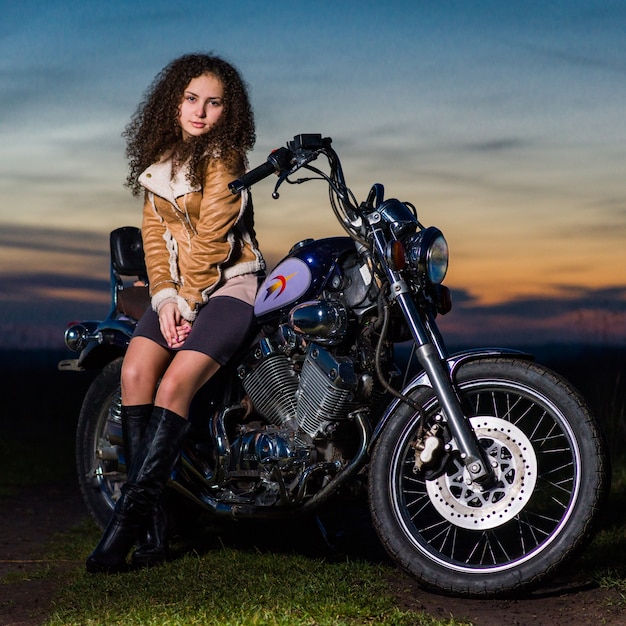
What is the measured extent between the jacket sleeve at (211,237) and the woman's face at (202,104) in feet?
0.88

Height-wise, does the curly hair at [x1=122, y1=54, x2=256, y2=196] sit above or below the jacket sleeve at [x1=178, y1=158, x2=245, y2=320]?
above

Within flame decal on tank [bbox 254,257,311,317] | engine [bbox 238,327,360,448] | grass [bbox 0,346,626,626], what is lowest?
grass [bbox 0,346,626,626]

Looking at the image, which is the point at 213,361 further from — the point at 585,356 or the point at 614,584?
Answer: the point at 585,356

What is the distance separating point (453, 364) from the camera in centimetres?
394

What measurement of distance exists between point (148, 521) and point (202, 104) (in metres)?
1.90

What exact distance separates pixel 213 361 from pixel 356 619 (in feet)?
4.26

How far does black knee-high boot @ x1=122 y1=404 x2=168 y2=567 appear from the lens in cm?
476

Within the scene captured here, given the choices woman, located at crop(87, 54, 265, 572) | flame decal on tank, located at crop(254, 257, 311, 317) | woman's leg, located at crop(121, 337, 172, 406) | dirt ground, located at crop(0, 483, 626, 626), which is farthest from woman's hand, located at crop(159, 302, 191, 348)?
dirt ground, located at crop(0, 483, 626, 626)

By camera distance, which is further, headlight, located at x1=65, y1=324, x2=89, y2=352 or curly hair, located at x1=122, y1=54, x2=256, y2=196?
headlight, located at x1=65, y1=324, x2=89, y2=352

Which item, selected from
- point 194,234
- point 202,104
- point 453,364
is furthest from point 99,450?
point 453,364

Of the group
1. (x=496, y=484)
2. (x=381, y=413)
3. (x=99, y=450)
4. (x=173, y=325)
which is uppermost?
(x=173, y=325)

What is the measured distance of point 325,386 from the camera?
4137 millimetres

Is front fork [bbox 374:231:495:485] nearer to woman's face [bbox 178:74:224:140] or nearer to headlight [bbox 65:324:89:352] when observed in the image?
woman's face [bbox 178:74:224:140]

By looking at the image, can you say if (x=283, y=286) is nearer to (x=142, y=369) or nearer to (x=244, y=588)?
(x=142, y=369)
